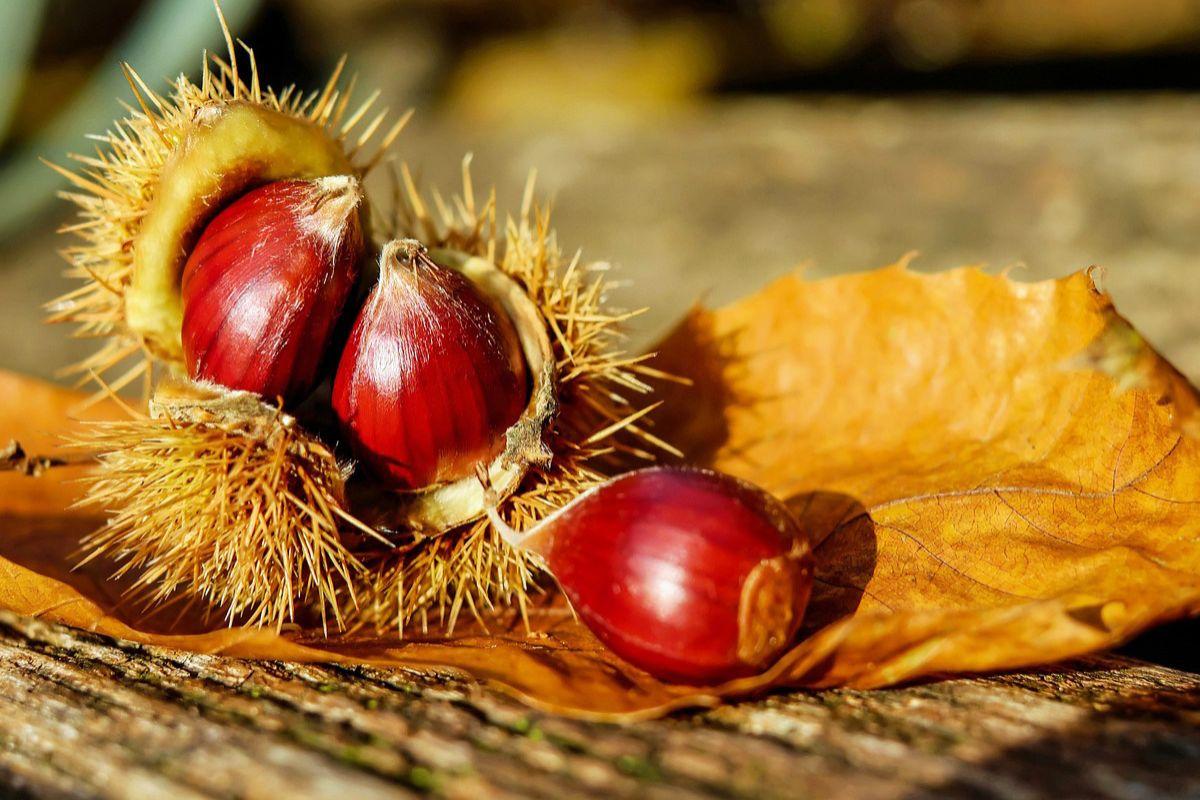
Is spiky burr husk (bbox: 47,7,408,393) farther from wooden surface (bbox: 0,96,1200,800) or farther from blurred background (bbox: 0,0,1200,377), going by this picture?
blurred background (bbox: 0,0,1200,377)

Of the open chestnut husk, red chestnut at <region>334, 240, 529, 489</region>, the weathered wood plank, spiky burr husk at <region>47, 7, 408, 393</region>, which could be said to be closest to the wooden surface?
the weathered wood plank

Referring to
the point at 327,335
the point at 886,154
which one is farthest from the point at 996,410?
the point at 886,154

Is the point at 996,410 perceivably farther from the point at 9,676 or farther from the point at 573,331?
the point at 9,676

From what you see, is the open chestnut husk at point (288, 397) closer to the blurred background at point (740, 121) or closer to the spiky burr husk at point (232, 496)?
the spiky burr husk at point (232, 496)

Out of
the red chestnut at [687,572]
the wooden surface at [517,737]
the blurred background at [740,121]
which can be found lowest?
the wooden surface at [517,737]

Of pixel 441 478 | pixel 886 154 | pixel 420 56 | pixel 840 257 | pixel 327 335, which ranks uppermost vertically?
pixel 420 56

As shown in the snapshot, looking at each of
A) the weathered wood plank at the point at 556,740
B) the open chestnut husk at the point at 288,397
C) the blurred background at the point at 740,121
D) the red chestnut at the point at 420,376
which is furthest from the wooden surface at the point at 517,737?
the blurred background at the point at 740,121
